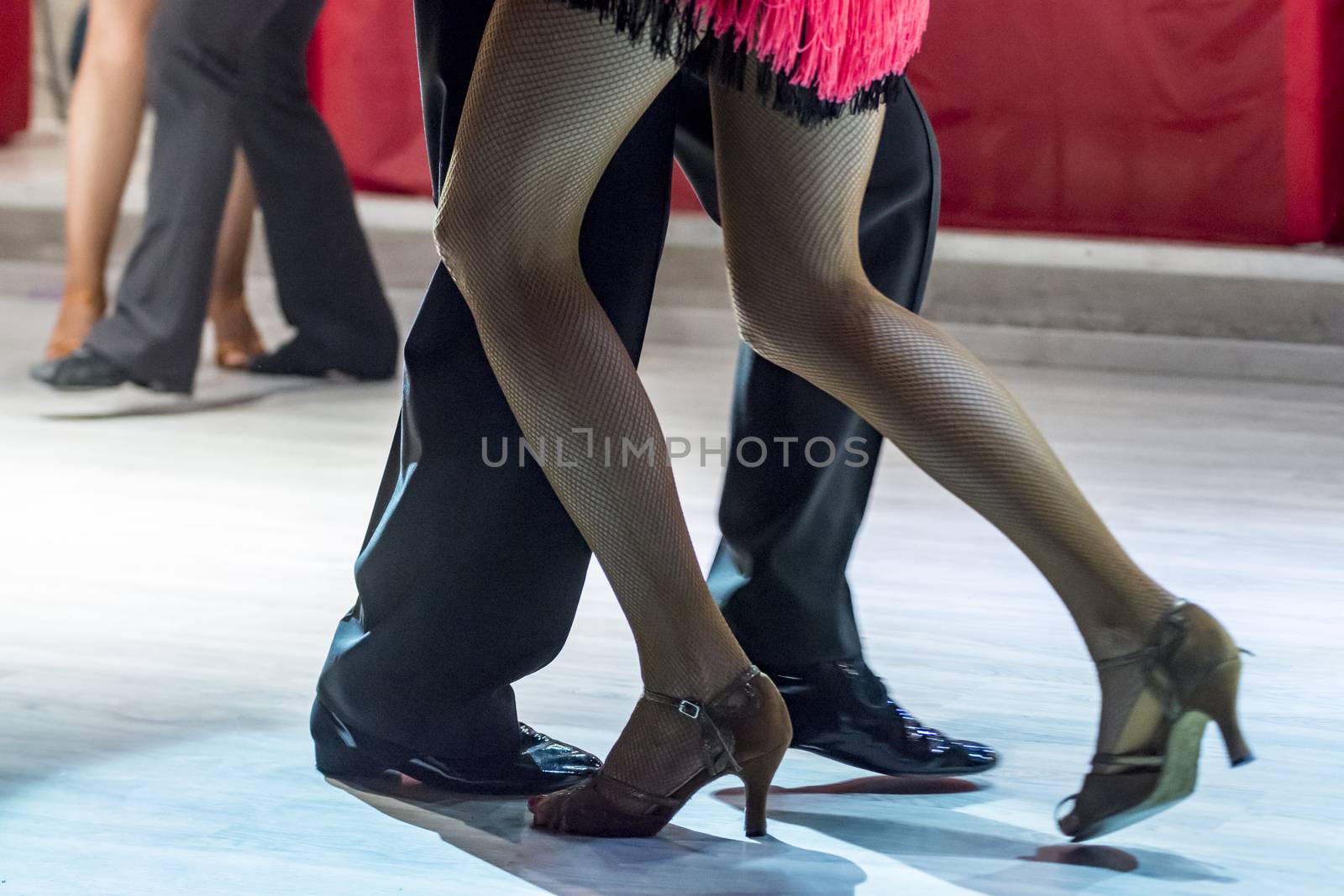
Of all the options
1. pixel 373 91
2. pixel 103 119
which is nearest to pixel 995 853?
pixel 103 119

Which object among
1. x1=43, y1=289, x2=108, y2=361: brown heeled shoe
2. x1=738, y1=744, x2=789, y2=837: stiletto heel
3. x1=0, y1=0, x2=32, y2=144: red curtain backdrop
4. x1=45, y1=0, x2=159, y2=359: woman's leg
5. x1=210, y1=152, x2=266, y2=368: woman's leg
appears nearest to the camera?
x1=738, y1=744, x2=789, y2=837: stiletto heel

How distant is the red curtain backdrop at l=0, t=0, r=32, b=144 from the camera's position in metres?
4.48

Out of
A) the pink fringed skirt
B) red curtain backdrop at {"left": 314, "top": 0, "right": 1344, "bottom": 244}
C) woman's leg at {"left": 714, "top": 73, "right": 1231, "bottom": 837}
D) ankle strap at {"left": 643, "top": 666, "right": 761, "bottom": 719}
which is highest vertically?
red curtain backdrop at {"left": 314, "top": 0, "right": 1344, "bottom": 244}

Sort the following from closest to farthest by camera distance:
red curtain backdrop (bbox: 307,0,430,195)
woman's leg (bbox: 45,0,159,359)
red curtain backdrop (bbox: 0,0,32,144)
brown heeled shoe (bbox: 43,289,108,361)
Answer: woman's leg (bbox: 45,0,159,359)
brown heeled shoe (bbox: 43,289,108,361)
red curtain backdrop (bbox: 307,0,430,195)
red curtain backdrop (bbox: 0,0,32,144)

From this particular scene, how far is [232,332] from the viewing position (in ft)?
8.79

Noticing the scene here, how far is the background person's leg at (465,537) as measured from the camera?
1.04 metres

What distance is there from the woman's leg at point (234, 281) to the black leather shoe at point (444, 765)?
1.63 m

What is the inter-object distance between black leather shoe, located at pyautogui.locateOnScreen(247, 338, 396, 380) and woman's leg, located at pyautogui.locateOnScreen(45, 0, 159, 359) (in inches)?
10.2

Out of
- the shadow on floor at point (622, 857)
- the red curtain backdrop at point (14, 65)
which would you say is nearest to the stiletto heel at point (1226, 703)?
the shadow on floor at point (622, 857)

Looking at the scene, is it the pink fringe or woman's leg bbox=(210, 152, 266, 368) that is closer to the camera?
the pink fringe

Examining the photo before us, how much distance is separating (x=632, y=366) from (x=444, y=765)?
0.30 metres

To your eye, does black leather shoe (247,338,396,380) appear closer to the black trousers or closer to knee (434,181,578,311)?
the black trousers

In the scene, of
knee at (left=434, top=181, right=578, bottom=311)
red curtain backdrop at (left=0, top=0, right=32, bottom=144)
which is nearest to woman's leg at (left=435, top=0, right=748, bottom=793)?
knee at (left=434, top=181, right=578, bottom=311)

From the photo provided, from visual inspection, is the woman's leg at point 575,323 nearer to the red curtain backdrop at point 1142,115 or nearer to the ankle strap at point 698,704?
the ankle strap at point 698,704
